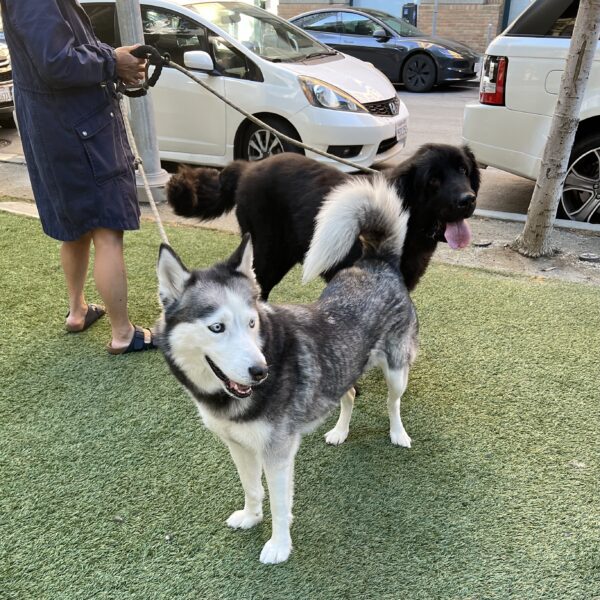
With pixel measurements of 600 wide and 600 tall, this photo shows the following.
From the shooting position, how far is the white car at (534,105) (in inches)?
185

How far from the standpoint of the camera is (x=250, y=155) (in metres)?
6.17

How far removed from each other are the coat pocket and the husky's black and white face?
118cm

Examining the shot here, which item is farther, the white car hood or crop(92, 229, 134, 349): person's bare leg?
the white car hood

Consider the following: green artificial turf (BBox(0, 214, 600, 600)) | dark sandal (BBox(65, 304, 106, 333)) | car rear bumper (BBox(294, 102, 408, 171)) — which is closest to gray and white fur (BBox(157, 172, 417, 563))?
green artificial turf (BBox(0, 214, 600, 600))

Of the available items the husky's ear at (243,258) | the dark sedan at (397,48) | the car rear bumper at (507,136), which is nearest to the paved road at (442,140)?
the dark sedan at (397,48)

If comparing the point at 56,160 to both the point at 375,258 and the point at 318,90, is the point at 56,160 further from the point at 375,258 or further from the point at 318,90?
the point at 318,90

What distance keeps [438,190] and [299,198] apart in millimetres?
823

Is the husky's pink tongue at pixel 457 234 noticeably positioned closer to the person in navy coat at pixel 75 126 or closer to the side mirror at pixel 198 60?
the person in navy coat at pixel 75 126

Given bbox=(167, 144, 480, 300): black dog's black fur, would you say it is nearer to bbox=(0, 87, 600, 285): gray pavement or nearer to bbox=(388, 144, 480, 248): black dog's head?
bbox=(388, 144, 480, 248): black dog's head

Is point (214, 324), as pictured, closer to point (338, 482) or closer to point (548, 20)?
point (338, 482)

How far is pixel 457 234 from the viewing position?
10.2 feet

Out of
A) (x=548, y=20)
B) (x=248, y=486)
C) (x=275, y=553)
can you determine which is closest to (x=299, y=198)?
(x=248, y=486)

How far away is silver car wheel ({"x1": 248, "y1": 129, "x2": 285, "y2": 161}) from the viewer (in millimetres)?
5957

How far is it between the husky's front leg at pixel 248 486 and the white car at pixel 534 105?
13.3 feet
